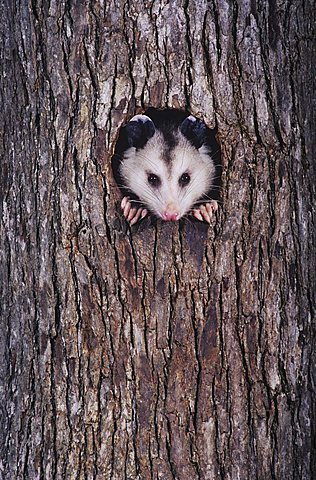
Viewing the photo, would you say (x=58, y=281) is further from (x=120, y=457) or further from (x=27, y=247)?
(x=120, y=457)

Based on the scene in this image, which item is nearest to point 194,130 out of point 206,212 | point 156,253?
point 206,212

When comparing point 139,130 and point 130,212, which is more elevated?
point 139,130

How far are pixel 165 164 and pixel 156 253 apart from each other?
0.51 m

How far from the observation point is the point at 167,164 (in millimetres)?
4105

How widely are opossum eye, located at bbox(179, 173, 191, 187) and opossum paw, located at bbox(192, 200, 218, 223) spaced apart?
269mm

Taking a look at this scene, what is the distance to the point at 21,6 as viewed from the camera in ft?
13.0

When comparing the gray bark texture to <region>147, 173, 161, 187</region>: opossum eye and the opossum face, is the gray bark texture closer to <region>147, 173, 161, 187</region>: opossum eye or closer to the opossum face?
the opossum face

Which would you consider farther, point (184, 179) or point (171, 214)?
point (184, 179)

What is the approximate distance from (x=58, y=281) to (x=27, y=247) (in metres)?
0.23

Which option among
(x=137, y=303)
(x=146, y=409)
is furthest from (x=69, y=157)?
(x=146, y=409)

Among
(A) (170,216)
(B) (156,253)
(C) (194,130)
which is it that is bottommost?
(B) (156,253)

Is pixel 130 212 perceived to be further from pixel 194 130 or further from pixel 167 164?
pixel 194 130

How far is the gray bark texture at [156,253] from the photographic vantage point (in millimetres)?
3793

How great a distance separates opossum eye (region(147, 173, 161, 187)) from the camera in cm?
409
